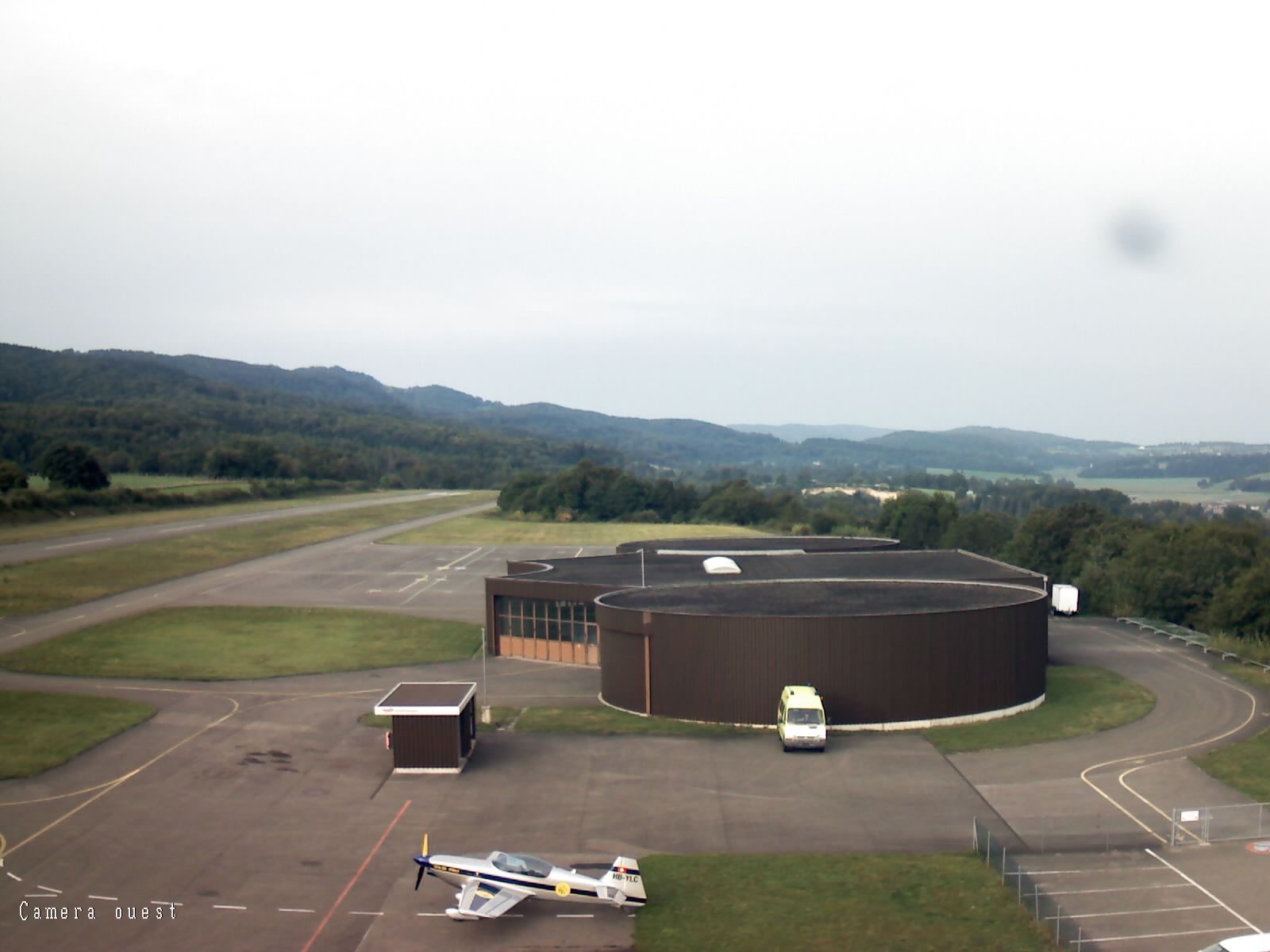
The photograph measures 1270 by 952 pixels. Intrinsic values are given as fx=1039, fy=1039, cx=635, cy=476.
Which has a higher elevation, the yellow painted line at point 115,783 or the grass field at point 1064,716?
the yellow painted line at point 115,783

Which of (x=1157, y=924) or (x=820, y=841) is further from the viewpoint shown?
(x=820, y=841)

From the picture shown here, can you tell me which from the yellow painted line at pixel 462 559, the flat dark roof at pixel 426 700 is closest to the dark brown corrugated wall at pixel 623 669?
the flat dark roof at pixel 426 700

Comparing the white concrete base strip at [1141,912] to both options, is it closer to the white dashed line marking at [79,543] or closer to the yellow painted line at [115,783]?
the yellow painted line at [115,783]

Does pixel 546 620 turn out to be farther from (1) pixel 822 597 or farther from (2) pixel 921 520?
(2) pixel 921 520

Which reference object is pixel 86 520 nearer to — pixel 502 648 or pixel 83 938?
pixel 502 648

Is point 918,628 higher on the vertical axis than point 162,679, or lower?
higher

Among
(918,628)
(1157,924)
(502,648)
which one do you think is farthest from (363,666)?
(1157,924)

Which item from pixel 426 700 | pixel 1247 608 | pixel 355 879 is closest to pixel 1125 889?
pixel 355 879
